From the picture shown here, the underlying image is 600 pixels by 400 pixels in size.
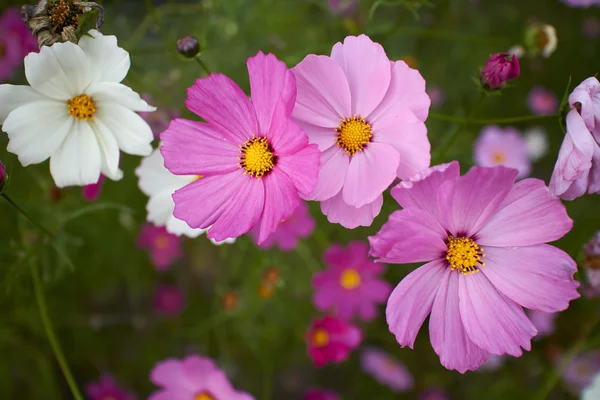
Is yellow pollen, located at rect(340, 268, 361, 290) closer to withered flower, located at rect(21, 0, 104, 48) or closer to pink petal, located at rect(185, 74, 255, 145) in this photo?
pink petal, located at rect(185, 74, 255, 145)

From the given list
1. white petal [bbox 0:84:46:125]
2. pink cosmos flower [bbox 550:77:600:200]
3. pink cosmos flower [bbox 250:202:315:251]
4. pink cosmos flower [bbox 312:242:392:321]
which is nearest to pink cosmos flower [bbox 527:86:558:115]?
pink cosmos flower [bbox 312:242:392:321]

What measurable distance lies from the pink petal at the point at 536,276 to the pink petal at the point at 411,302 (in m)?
0.08

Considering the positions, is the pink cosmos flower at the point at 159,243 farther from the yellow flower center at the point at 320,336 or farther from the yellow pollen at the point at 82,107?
the yellow pollen at the point at 82,107

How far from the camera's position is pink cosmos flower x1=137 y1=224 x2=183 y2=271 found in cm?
124

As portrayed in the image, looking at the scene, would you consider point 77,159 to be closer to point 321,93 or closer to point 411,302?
point 321,93

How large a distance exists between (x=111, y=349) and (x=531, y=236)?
1.25m

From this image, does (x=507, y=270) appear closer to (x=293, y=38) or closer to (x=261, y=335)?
(x=261, y=335)

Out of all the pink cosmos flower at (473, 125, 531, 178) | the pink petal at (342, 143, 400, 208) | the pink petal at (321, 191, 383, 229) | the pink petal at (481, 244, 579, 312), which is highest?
the pink cosmos flower at (473, 125, 531, 178)

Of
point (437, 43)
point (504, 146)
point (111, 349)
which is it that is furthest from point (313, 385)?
point (437, 43)

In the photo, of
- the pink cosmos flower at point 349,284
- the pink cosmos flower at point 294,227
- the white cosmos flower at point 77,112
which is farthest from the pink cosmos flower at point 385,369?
the white cosmos flower at point 77,112

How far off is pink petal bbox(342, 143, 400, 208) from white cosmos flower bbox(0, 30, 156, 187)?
10.3 inches

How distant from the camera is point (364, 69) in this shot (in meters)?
0.63

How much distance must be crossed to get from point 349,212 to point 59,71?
414mm

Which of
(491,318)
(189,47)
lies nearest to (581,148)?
(491,318)
